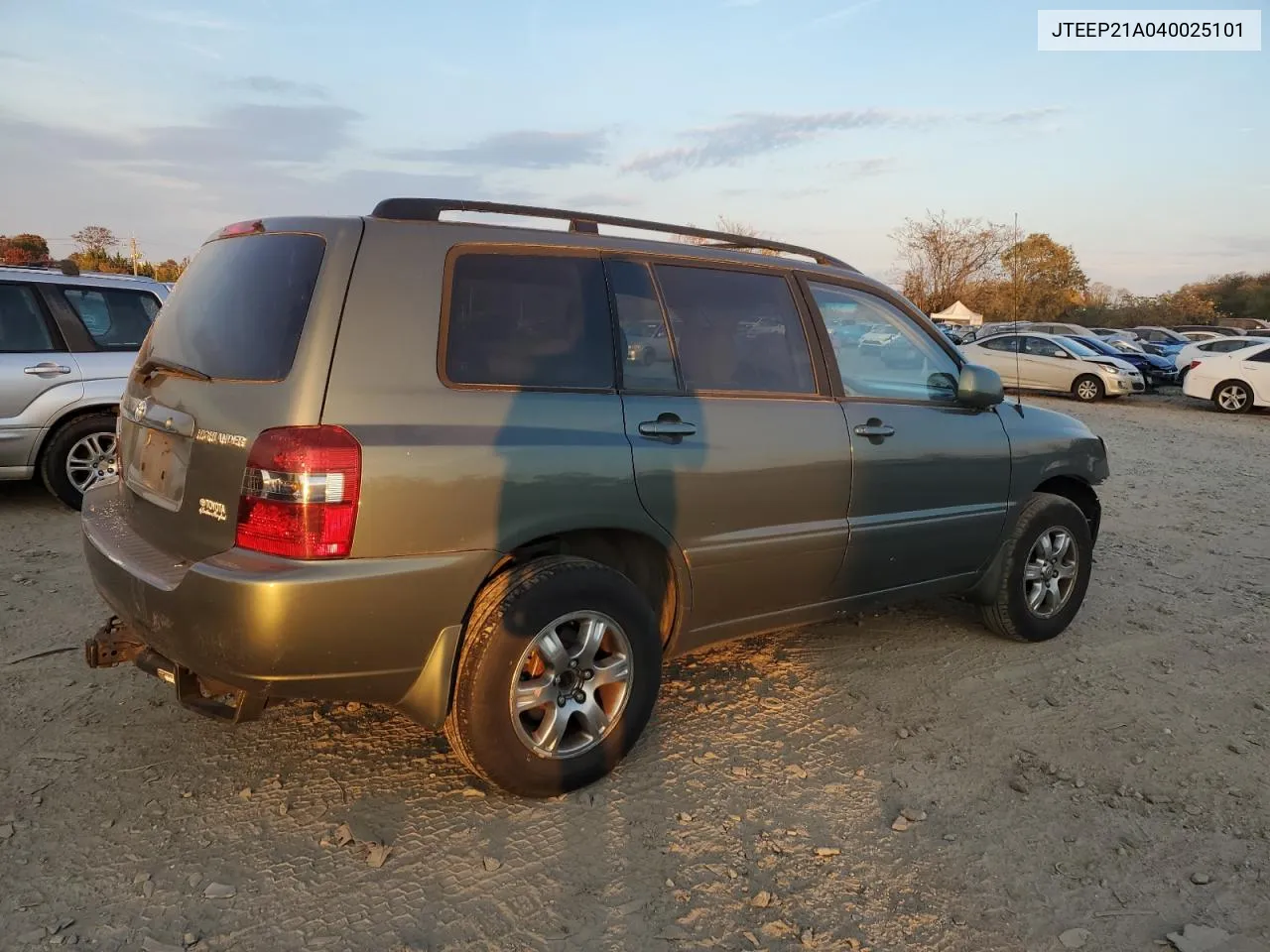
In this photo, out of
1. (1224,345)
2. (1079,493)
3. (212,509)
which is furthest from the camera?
(1224,345)

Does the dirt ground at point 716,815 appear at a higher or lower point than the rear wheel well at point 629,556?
lower

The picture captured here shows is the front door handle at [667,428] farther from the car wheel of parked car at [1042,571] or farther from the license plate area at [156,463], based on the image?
the car wheel of parked car at [1042,571]

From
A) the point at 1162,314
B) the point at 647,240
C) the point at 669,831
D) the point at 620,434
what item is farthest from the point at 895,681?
the point at 1162,314

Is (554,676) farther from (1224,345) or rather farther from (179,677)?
(1224,345)

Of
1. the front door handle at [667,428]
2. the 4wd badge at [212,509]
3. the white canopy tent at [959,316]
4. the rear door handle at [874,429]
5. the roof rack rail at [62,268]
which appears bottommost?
the 4wd badge at [212,509]

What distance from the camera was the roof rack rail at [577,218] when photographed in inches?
111

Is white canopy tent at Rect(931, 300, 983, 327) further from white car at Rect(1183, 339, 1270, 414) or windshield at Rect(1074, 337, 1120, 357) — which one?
white car at Rect(1183, 339, 1270, 414)

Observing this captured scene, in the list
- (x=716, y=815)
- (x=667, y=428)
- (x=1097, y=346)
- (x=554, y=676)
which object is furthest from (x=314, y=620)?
(x=1097, y=346)

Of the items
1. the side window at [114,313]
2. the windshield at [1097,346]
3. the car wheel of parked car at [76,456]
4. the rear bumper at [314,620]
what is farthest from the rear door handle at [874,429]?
the windshield at [1097,346]

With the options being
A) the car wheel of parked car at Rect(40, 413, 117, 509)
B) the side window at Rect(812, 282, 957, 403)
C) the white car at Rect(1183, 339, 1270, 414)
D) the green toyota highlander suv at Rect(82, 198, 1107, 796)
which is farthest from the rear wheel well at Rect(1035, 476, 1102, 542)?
the white car at Rect(1183, 339, 1270, 414)

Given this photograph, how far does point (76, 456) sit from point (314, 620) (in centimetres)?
525

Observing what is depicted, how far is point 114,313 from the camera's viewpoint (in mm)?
6773

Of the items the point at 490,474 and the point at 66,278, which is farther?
the point at 66,278

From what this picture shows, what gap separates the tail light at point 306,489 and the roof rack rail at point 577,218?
80cm
